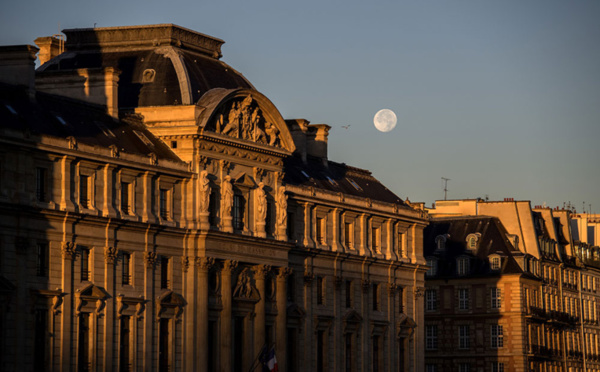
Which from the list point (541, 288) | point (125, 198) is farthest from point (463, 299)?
point (125, 198)

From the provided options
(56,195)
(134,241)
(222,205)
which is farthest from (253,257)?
(56,195)

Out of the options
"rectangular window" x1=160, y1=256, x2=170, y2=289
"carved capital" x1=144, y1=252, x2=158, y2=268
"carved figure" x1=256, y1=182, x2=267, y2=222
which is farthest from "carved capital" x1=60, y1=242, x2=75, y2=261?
"carved figure" x1=256, y1=182, x2=267, y2=222

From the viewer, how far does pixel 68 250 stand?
298 ft

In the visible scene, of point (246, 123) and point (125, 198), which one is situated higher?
point (246, 123)

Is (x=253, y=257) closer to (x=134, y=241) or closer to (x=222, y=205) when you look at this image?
(x=222, y=205)

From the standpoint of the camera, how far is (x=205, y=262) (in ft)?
332

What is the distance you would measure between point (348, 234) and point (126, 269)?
29.9m

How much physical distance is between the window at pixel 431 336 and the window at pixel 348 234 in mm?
33042

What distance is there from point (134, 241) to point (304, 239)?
72.1 ft

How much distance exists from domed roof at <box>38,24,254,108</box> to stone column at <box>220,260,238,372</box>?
10631 millimetres

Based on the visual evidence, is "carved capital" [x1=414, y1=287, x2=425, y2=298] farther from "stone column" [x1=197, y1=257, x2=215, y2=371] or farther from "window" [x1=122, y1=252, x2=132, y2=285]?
"window" [x1=122, y1=252, x2=132, y2=285]

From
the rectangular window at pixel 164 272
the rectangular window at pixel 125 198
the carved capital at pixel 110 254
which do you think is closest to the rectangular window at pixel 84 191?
the carved capital at pixel 110 254

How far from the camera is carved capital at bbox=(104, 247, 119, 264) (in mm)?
93688

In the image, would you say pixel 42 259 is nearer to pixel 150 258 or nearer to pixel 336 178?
pixel 150 258
